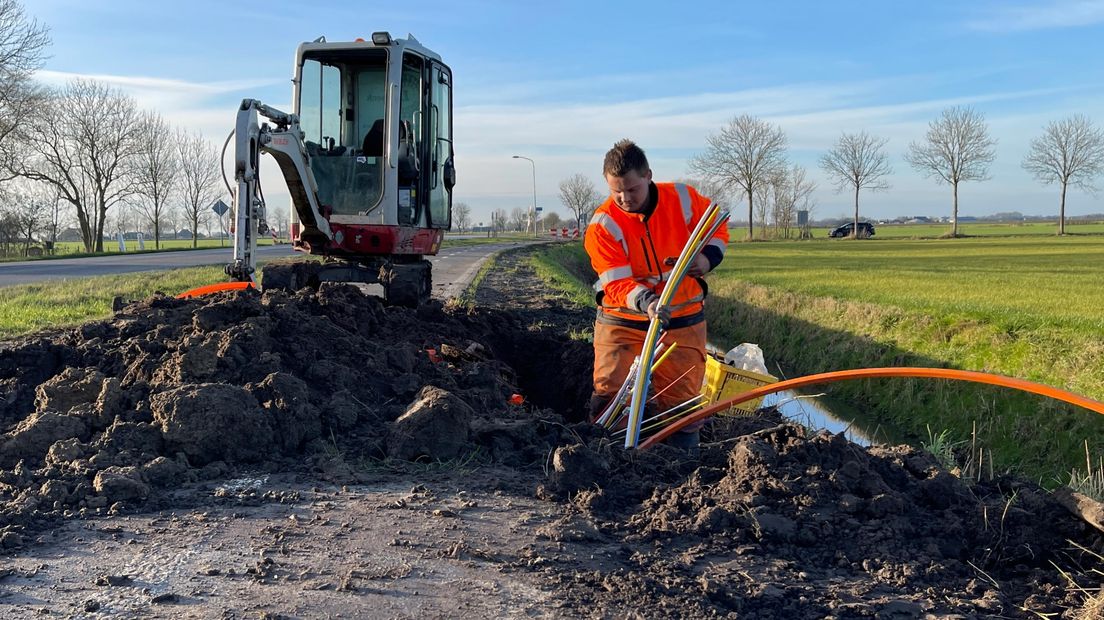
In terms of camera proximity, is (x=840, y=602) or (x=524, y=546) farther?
(x=524, y=546)

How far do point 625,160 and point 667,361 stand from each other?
1.52 metres

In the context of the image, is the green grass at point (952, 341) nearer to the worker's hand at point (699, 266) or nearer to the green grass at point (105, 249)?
the worker's hand at point (699, 266)

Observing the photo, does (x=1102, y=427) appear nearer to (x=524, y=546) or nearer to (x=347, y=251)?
(x=524, y=546)

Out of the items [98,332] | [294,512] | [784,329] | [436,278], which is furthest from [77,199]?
[294,512]

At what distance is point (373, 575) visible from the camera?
9.98 feet

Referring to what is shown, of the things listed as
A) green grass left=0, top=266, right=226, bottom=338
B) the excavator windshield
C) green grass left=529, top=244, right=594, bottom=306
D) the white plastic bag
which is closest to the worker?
the white plastic bag

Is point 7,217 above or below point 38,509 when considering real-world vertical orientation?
above

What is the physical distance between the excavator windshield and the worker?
174 inches

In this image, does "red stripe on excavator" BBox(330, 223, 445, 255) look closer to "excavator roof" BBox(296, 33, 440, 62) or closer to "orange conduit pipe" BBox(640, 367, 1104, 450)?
"excavator roof" BBox(296, 33, 440, 62)

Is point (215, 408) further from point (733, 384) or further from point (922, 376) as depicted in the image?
point (922, 376)

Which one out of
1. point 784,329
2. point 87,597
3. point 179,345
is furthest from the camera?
point 784,329

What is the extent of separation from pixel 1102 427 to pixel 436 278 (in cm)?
1313

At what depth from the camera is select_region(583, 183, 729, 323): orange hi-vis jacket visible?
17.5ft

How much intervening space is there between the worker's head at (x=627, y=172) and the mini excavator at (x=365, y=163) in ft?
14.4
